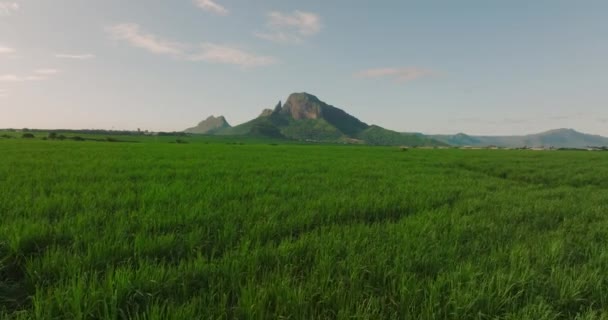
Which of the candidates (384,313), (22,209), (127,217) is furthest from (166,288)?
(22,209)

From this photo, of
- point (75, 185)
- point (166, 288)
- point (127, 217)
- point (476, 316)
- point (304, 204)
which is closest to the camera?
point (476, 316)

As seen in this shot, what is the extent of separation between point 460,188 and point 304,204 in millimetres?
6095

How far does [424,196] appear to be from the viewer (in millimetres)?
7297

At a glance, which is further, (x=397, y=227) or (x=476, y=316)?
(x=397, y=227)

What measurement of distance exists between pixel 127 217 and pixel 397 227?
165 inches

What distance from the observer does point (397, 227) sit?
4.44 meters

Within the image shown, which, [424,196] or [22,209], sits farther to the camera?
[424,196]

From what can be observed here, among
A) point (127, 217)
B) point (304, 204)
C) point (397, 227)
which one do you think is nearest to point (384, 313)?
point (397, 227)

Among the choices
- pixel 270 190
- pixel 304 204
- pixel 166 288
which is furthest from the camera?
pixel 270 190

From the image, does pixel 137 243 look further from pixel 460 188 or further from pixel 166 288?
pixel 460 188

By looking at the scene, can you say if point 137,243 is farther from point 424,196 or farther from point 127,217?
point 424,196

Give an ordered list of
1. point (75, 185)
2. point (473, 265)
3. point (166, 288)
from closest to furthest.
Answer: point (166, 288) → point (473, 265) → point (75, 185)

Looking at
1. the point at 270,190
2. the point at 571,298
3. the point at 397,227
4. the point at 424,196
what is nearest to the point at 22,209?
the point at 270,190

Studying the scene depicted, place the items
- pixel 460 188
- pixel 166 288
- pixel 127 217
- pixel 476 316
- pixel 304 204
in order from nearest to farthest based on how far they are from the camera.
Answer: pixel 476 316 → pixel 166 288 → pixel 127 217 → pixel 304 204 → pixel 460 188
